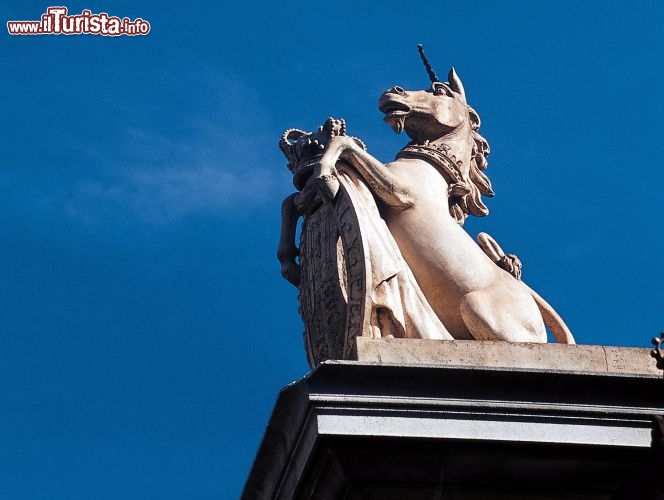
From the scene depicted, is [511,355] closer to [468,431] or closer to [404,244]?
[468,431]

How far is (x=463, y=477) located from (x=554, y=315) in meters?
3.58

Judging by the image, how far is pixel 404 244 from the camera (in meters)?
14.5

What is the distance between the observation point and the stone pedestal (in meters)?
11.6

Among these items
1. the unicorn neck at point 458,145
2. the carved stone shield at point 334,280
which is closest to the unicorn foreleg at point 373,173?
the carved stone shield at point 334,280

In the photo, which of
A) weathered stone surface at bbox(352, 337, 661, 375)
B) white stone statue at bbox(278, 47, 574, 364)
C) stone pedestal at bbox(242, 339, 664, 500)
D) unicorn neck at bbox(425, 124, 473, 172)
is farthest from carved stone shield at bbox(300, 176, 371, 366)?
unicorn neck at bbox(425, 124, 473, 172)

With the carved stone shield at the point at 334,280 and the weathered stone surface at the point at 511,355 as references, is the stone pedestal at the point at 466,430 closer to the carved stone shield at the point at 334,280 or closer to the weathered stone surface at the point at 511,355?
the weathered stone surface at the point at 511,355

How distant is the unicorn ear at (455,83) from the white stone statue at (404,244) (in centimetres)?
25

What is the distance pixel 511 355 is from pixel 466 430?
1037 millimetres

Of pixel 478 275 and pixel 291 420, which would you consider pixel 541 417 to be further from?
pixel 478 275

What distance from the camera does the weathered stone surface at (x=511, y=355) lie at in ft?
40.4

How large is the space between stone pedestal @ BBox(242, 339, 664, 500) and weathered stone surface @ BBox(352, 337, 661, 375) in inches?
10.2

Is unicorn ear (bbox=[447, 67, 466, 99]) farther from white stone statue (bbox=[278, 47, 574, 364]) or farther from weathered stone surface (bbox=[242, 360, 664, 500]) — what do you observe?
weathered stone surface (bbox=[242, 360, 664, 500])

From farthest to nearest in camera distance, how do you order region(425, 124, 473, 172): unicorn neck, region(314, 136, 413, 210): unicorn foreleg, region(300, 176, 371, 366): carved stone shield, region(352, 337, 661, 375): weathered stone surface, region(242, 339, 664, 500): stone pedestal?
region(425, 124, 473, 172): unicorn neck < region(314, 136, 413, 210): unicorn foreleg < region(300, 176, 371, 366): carved stone shield < region(352, 337, 661, 375): weathered stone surface < region(242, 339, 664, 500): stone pedestal

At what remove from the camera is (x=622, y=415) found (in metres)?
11.9
